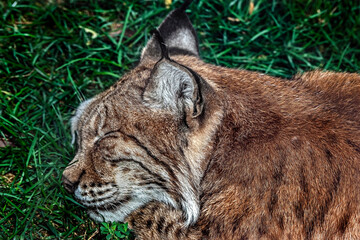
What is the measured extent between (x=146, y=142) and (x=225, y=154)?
0.57m

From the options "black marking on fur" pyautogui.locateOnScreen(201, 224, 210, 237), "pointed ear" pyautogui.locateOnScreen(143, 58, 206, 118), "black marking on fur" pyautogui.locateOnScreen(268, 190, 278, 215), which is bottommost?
"black marking on fur" pyautogui.locateOnScreen(201, 224, 210, 237)

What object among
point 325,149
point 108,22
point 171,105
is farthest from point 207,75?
point 108,22

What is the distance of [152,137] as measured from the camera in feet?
11.0

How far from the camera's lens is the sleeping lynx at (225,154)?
10.3 ft

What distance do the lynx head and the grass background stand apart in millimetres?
453

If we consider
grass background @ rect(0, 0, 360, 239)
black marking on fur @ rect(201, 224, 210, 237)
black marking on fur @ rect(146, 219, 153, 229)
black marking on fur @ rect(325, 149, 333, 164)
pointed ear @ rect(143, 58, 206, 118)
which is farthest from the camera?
grass background @ rect(0, 0, 360, 239)

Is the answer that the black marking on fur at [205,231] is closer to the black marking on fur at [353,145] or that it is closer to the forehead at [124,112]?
the forehead at [124,112]

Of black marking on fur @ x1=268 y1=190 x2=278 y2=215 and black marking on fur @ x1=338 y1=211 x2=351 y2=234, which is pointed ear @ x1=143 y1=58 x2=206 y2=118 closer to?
black marking on fur @ x1=268 y1=190 x2=278 y2=215

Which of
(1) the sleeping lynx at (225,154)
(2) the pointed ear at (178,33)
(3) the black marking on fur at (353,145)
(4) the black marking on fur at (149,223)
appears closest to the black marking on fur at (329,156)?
(1) the sleeping lynx at (225,154)

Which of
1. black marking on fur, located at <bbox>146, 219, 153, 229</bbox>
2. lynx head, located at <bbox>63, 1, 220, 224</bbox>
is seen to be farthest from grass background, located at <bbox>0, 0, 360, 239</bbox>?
black marking on fur, located at <bbox>146, 219, 153, 229</bbox>

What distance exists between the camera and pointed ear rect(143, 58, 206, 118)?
10.1 feet

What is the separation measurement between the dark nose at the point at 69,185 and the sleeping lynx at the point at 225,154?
0.33ft

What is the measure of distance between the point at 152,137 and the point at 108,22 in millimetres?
2663

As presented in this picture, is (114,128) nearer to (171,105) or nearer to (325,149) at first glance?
(171,105)
